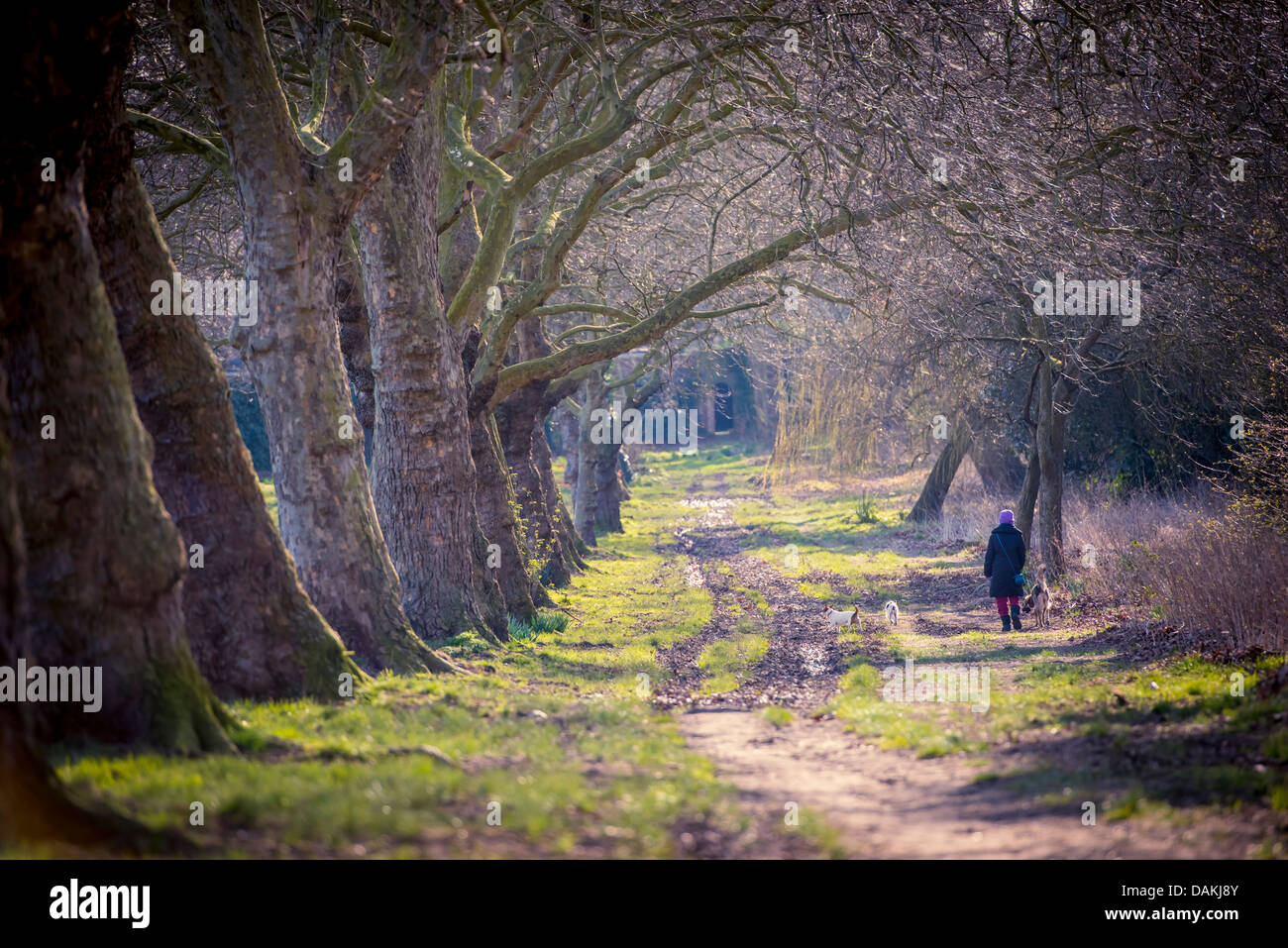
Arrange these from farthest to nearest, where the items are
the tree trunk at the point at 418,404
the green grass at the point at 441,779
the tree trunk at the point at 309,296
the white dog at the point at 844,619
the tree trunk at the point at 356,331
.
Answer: the white dog at the point at 844,619 → the tree trunk at the point at 356,331 → the tree trunk at the point at 418,404 → the tree trunk at the point at 309,296 → the green grass at the point at 441,779

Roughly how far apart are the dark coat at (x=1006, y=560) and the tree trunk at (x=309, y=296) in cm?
941

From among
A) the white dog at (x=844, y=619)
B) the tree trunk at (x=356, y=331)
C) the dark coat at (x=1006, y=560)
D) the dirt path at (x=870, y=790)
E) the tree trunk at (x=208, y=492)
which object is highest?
the tree trunk at (x=356, y=331)

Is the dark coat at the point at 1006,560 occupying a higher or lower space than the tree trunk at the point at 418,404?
lower

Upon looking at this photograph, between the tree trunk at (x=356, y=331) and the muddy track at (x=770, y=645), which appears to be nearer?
the muddy track at (x=770, y=645)

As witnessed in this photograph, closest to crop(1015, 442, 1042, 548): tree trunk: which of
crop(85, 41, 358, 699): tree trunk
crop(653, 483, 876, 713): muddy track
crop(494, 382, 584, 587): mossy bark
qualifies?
crop(653, 483, 876, 713): muddy track

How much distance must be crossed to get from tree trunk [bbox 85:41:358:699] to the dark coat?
35.7ft

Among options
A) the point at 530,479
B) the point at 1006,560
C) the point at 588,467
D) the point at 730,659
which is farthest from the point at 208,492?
the point at 588,467

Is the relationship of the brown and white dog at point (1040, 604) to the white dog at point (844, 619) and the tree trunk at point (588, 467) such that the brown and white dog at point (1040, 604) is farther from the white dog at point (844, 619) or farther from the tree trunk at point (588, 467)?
the tree trunk at point (588, 467)

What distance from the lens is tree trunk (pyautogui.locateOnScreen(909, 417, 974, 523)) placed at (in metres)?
28.5

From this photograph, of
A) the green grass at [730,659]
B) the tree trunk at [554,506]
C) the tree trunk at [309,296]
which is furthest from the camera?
the tree trunk at [554,506]

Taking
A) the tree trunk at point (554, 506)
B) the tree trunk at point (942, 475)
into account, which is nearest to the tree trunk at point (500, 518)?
the tree trunk at point (554, 506)

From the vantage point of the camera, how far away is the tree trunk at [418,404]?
39.7 ft
